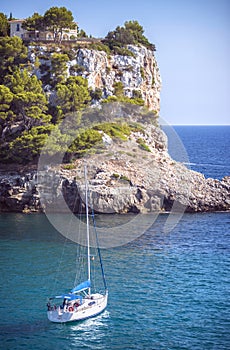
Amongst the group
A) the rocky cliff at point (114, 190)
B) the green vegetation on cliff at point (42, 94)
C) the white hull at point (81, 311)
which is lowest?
the white hull at point (81, 311)

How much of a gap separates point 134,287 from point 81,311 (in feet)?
20.9

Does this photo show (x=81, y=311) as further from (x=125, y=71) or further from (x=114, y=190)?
(x=125, y=71)

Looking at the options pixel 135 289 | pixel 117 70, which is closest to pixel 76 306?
pixel 135 289

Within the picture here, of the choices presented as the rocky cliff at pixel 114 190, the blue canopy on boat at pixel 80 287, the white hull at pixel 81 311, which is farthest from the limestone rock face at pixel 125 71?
the white hull at pixel 81 311

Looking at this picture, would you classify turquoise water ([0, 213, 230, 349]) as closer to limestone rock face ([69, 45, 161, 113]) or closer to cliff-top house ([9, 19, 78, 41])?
limestone rock face ([69, 45, 161, 113])

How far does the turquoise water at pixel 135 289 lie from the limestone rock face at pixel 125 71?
100.0 ft

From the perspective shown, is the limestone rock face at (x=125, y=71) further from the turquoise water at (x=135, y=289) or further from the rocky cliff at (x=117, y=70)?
the turquoise water at (x=135, y=289)

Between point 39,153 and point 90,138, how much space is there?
21.3ft

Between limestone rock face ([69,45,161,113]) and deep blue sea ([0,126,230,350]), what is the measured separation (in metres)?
28.4

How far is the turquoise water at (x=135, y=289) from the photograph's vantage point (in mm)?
33750

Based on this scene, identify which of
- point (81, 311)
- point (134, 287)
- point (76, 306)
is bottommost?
point (81, 311)

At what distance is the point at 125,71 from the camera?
87.6 metres

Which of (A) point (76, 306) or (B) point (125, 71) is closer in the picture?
(A) point (76, 306)

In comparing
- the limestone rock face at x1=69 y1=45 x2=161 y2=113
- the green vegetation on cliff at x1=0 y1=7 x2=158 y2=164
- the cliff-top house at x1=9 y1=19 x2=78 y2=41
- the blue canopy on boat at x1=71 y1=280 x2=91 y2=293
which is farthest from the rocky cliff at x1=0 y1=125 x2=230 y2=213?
the cliff-top house at x1=9 y1=19 x2=78 y2=41
